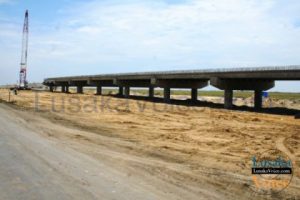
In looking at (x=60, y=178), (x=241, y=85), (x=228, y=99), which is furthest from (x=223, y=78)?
(x=60, y=178)

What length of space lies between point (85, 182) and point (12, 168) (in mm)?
2718

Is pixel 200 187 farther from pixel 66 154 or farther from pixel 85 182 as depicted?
pixel 66 154

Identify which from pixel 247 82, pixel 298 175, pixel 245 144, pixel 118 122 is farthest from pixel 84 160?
pixel 247 82

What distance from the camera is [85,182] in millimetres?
10195
